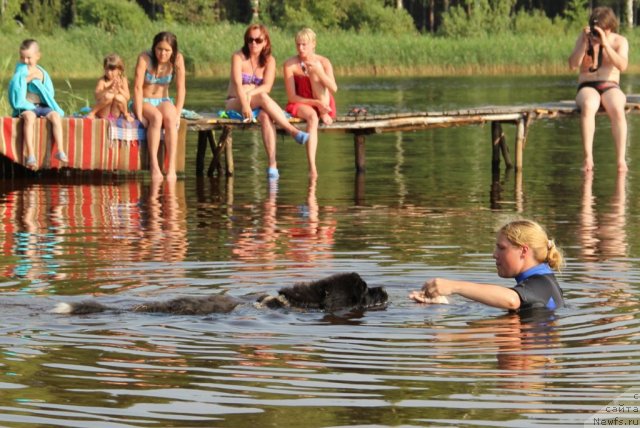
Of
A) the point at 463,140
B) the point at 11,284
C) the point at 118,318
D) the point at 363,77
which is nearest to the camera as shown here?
the point at 118,318

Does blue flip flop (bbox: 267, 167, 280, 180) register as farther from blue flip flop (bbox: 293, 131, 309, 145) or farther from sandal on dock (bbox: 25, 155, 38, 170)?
sandal on dock (bbox: 25, 155, 38, 170)

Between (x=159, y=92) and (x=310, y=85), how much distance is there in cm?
171

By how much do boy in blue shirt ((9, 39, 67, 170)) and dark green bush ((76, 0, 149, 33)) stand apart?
4965cm

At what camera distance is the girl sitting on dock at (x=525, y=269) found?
8.55 metres

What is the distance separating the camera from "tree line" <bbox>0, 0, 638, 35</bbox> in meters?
67.2

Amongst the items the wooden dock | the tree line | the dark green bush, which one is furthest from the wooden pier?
the dark green bush

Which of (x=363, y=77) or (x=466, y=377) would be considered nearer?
(x=466, y=377)

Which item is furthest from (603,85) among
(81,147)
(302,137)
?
(81,147)

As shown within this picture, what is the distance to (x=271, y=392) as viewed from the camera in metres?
6.67

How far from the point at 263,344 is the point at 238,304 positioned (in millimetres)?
901

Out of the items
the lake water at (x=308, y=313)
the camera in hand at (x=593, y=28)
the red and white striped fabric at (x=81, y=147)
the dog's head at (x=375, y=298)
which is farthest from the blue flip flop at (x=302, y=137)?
the dog's head at (x=375, y=298)

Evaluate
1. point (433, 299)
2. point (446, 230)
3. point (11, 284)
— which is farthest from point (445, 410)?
point (446, 230)

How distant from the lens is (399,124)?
1800 centimetres

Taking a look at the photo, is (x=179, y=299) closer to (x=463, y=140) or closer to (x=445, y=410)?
(x=445, y=410)
